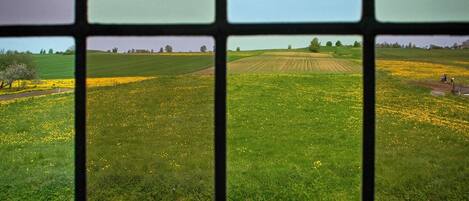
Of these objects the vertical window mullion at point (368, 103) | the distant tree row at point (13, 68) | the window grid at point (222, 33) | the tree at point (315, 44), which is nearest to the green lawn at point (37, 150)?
the distant tree row at point (13, 68)

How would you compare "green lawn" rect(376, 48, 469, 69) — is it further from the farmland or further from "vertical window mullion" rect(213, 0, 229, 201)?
the farmland

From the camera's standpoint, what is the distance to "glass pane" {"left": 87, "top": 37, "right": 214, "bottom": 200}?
5.20 metres

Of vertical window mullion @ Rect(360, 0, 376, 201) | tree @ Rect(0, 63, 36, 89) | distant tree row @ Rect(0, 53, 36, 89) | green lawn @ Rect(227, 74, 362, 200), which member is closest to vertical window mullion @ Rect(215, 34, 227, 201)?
vertical window mullion @ Rect(360, 0, 376, 201)

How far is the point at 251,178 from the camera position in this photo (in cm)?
599

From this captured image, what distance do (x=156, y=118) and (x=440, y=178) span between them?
13.3 feet

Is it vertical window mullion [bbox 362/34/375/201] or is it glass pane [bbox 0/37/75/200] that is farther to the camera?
glass pane [bbox 0/37/75/200]

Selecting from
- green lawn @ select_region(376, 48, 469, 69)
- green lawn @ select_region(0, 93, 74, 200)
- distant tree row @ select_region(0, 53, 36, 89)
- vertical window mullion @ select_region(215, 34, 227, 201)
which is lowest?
green lawn @ select_region(0, 93, 74, 200)

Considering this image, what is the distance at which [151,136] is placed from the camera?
22.1 ft

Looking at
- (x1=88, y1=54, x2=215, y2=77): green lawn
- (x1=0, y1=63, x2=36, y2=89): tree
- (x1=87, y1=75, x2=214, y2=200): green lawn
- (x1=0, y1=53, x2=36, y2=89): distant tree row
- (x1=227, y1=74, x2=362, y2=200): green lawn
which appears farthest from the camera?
(x1=227, y1=74, x2=362, y2=200): green lawn

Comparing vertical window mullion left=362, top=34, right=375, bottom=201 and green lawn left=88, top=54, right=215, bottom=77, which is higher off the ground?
green lawn left=88, top=54, right=215, bottom=77

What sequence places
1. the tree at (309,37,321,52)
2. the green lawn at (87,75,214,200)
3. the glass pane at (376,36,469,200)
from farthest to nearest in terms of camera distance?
the green lawn at (87,75,214,200), the glass pane at (376,36,469,200), the tree at (309,37,321,52)

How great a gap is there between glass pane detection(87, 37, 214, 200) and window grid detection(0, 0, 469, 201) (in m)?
3.94

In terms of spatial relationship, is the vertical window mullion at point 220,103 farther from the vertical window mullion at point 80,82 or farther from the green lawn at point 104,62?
the green lawn at point 104,62

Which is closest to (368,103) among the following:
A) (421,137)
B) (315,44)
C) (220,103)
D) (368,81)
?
(368,81)
